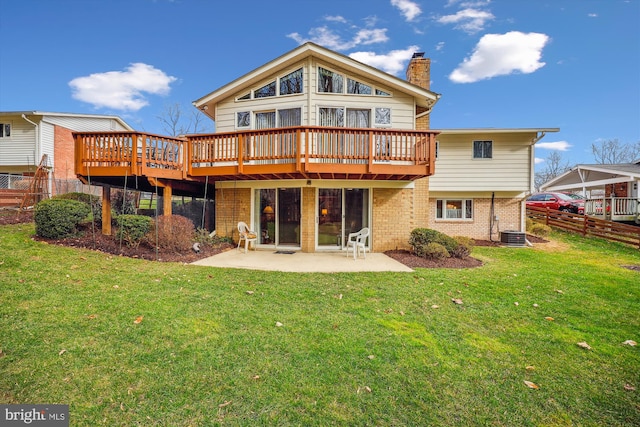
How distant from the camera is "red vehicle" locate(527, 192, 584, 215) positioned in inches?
711

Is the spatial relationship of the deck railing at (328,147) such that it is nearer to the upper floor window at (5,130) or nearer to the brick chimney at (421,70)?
the brick chimney at (421,70)

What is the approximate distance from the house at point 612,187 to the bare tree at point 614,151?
3708 centimetres

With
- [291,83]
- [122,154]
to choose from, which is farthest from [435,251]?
[122,154]

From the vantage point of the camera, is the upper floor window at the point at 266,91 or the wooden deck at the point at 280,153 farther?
the upper floor window at the point at 266,91

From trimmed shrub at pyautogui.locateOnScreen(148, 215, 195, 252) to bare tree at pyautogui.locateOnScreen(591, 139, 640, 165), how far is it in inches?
2494

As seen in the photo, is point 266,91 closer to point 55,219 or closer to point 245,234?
point 245,234

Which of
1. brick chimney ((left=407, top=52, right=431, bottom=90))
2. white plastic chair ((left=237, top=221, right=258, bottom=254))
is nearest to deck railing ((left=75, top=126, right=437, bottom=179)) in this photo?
white plastic chair ((left=237, top=221, right=258, bottom=254))

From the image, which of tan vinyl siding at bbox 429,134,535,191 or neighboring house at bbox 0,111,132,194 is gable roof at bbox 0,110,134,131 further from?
tan vinyl siding at bbox 429,134,535,191

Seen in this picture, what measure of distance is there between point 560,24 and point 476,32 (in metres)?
3.33

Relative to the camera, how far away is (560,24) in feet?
40.8

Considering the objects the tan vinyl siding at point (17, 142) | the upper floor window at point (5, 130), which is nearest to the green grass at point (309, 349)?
the tan vinyl siding at point (17, 142)

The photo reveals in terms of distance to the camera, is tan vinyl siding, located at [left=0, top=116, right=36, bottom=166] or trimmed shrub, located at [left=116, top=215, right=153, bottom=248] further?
tan vinyl siding, located at [left=0, top=116, right=36, bottom=166]

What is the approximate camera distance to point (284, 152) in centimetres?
801

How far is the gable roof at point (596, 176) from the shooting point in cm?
1614
